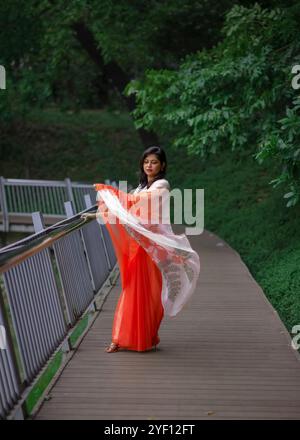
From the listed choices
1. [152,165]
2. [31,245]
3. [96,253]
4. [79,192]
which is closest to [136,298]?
[152,165]

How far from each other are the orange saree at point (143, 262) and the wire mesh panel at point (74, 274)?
0.52 meters

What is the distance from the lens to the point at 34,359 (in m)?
5.01

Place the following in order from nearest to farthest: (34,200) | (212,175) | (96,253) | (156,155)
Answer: (156,155), (96,253), (34,200), (212,175)

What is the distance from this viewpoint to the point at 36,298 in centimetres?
529

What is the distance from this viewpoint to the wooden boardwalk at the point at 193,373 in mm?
4754

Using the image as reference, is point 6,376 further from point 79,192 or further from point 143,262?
point 79,192

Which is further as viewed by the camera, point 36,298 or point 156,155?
point 156,155

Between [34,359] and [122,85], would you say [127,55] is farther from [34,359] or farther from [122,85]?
[34,359]

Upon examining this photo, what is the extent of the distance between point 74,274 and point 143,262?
1.02 m

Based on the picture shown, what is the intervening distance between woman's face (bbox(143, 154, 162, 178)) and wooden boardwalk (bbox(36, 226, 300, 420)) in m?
1.62

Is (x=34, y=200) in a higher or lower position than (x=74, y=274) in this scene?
lower

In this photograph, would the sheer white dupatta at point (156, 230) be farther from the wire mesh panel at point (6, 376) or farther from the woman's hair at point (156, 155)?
the wire mesh panel at point (6, 376)

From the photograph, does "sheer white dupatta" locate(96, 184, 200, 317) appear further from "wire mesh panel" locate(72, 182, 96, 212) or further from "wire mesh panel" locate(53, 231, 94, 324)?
"wire mesh panel" locate(72, 182, 96, 212)
